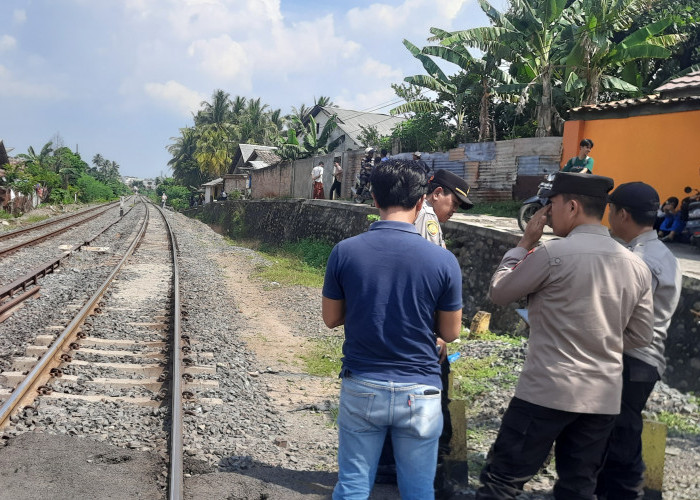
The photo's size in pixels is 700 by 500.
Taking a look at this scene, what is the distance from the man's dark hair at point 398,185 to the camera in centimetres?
236

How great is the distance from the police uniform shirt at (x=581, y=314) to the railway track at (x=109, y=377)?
2.20 metres

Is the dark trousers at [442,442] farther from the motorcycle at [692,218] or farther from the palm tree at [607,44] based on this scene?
the palm tree at [607,44]

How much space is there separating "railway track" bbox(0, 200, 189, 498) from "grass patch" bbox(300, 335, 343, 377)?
1.40 metres

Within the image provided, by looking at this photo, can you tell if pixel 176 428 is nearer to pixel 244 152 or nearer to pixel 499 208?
pixel 499 208

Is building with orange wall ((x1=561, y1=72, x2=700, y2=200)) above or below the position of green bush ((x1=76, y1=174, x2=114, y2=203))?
above

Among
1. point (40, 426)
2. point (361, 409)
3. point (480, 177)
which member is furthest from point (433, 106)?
point (361, 409)

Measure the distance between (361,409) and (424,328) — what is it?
37 centimetres

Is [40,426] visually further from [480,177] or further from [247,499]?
[480,177]

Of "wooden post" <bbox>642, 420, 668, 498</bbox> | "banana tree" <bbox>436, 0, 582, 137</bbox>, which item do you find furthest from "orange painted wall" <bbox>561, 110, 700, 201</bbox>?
"wooden post" <bbox>642, 420, 668, 498</bbox>

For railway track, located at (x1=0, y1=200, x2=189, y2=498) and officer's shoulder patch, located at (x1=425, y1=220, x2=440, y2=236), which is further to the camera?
railway track, located at (x1=0, y1=200, x2=189, y2=498)

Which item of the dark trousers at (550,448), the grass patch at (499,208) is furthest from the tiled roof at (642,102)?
the dark trousers at (550,448)

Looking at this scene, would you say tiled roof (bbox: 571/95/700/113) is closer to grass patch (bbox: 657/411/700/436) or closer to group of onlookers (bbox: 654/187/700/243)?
group of onlookers (bbox: 654/187/700/243)

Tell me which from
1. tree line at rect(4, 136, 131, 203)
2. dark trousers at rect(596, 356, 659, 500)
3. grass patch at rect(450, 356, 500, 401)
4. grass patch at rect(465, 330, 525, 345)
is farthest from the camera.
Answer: tree line at rect(4, 136, 131, 203)

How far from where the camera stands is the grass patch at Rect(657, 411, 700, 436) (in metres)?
4.46
